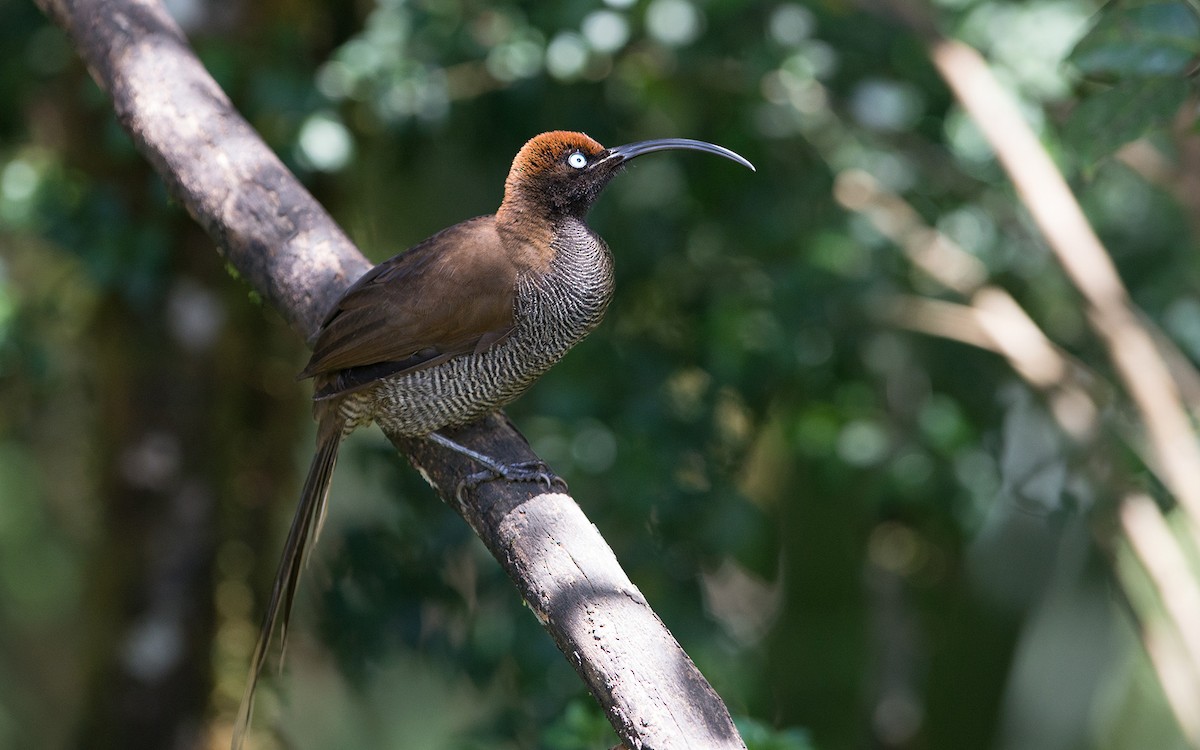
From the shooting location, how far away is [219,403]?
3779 mm

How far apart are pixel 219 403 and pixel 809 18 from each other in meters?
2.20

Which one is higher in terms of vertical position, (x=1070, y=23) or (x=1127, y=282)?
(x=1070, y=23)

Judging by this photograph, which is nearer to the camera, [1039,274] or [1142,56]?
[1142,56]

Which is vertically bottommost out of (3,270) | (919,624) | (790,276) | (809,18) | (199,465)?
(919,624)

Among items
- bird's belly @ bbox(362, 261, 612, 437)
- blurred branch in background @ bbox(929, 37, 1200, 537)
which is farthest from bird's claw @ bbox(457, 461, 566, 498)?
blurred branch in background @ bbox(929, 37, 1200, 537)

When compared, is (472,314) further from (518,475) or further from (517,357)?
(518,475)

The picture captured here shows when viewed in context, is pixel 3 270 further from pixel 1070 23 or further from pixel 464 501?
pixel 1070 23

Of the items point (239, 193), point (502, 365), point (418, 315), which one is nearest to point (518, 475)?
point (502, 365)

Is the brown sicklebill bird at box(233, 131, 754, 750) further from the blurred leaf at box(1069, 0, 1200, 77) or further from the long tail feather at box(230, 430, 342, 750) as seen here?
the blurred leaf at box(1069, 0, 1200, 77)

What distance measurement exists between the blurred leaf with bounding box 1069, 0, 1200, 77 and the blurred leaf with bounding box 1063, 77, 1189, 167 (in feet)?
0.09

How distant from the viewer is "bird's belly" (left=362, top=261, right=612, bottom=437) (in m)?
2.41

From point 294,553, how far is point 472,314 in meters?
0.62

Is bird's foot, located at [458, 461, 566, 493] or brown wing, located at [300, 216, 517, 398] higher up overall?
brown wing, located at [300, 216, 517, 398]

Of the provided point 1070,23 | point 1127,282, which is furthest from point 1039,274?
point 1070,23
